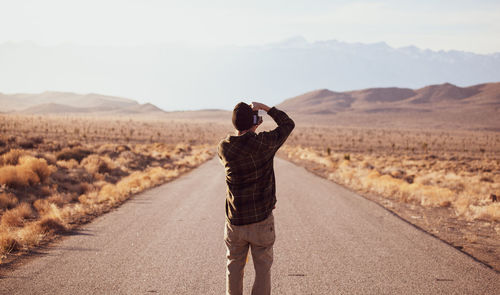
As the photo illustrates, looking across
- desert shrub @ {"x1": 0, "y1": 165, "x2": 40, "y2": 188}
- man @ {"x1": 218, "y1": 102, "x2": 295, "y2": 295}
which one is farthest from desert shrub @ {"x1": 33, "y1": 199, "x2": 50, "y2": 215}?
man @ {"x1": 218, "y1": 102, "x2": 295, "y2": 295}

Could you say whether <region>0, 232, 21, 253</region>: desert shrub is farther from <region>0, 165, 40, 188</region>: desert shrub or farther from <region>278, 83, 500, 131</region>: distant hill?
<region>278, 83, 500, 131</region>: distant hill

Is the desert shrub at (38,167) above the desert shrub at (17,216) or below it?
above

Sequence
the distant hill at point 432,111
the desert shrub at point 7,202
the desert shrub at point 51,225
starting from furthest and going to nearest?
the distant hill at point 432,111 → the desert shrub at point 7,202 → the desert shrub at point 51,225

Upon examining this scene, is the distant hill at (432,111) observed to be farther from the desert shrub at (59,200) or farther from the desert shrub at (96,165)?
the desert shrub at (59,200)

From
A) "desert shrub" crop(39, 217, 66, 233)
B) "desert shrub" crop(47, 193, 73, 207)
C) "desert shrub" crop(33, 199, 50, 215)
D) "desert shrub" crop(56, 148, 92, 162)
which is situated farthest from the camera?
"desert shrub" crop(56, 148, 92, 162)

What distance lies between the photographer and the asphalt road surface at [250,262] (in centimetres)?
504

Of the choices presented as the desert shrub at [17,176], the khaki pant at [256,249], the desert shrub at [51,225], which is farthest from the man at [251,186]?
the desert shrub at [17,176]

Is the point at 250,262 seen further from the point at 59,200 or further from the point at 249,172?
the point at 59,200

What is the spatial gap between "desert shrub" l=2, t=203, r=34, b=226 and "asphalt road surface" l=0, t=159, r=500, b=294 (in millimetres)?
1846

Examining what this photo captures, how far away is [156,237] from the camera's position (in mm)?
7371

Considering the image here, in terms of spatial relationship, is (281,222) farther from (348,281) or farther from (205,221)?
(348,281)

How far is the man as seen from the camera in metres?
3.68

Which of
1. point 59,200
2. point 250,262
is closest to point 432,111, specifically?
point 59,200

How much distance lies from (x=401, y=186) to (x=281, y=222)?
23.7 ft
